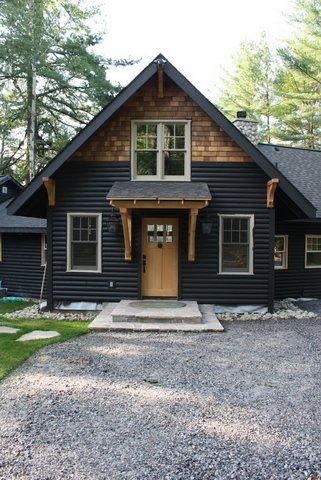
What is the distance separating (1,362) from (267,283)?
21.3ft

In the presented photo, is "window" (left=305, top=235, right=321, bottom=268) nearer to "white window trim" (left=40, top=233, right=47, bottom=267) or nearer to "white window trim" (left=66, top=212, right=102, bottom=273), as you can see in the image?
"white window trim" (left=66, top=212, right=102, bottom=273)

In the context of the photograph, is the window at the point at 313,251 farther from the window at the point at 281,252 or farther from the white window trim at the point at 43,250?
the white window trim at the point at 43,250

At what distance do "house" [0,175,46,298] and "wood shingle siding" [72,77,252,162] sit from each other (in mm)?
4824

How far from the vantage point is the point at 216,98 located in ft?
99.5

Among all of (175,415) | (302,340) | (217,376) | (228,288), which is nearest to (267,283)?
(228,288)

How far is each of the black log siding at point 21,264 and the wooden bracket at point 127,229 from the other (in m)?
5.27

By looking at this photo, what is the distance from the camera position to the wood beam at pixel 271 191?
9148 mm

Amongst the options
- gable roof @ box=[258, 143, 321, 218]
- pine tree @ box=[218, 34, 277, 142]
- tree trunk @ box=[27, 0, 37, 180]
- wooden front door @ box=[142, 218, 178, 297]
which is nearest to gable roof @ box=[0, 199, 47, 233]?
wooden front door @ box=[142, 218, 178, 297]

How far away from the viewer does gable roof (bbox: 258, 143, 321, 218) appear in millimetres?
13773

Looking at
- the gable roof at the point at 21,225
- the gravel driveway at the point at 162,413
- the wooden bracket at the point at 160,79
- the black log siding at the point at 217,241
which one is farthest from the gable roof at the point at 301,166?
the gable roof at the point at 21,225

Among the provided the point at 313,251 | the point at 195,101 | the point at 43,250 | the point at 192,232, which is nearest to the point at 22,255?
the point at 43,250

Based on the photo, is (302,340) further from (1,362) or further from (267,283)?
(1,362)

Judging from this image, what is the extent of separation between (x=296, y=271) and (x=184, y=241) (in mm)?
4940

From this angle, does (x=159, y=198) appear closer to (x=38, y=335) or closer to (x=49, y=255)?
(x=49, y=255)
